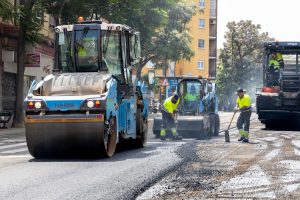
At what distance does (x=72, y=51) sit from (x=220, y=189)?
6.40m

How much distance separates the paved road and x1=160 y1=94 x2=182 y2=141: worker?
495 centimetres

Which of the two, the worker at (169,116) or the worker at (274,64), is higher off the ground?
the worker at (274,64)

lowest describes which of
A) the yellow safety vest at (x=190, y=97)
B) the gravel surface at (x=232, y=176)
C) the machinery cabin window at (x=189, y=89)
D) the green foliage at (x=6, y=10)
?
the gravel surface at (x=232, y=176)

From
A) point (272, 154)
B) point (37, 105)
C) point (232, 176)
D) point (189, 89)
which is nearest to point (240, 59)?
point (189, 89)

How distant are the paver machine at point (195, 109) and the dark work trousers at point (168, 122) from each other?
53 cm

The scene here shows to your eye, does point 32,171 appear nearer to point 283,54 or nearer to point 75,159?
point 75,159

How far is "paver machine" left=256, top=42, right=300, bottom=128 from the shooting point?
24312mm

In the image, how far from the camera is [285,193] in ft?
27.3

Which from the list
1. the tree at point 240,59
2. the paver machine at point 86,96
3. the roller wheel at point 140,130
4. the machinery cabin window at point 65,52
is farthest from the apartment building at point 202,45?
the machinery cabin window at point 65,52

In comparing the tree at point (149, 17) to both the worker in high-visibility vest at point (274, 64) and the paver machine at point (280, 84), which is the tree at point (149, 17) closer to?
the paver machine at point (280, 84)

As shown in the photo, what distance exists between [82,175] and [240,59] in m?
71.4

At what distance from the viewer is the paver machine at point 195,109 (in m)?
20.5

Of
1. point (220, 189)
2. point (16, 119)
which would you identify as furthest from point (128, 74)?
point (16, 119)

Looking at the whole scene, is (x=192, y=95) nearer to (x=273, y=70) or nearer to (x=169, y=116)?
(x=169, y=116)
